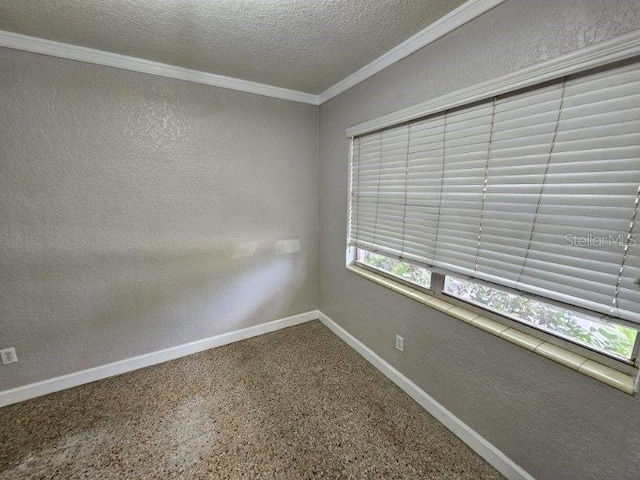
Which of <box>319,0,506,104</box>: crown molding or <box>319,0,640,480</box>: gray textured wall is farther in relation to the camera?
<box>319,0,506,104</box>: crown molding

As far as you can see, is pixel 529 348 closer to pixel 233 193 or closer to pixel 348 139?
pixel 348 139

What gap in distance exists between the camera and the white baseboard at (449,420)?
1.37m

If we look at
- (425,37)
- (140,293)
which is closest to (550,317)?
(425,37)

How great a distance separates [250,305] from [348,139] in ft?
6.24

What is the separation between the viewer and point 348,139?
2.36 metres

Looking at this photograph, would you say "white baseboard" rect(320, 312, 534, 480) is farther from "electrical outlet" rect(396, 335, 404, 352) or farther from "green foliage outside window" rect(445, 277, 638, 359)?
"green foliage outside window" rect(445, 277, 638, 359)

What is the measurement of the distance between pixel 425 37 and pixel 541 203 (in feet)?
3.99

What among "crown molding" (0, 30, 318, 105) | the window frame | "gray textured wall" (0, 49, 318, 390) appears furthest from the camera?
"gray textured wall" (0, 49, 318, 390)

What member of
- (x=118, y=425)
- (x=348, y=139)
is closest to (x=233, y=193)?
(x=348, y=139)

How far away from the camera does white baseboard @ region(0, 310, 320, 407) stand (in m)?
1.87

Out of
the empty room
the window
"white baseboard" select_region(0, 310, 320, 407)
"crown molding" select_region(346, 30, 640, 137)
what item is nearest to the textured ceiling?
the empty room

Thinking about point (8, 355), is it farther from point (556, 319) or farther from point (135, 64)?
point (556, 319)

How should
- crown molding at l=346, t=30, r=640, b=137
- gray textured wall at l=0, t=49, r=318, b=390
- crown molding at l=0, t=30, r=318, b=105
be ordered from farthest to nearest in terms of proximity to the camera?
1. gray textured wall at l=0, t=49, r=318, b=390
2. crown molding at l=0, t=30, r=318, b=105
3. crown molding at l=346, t=30, r=640, b=137

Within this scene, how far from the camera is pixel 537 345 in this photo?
4.04 ft
